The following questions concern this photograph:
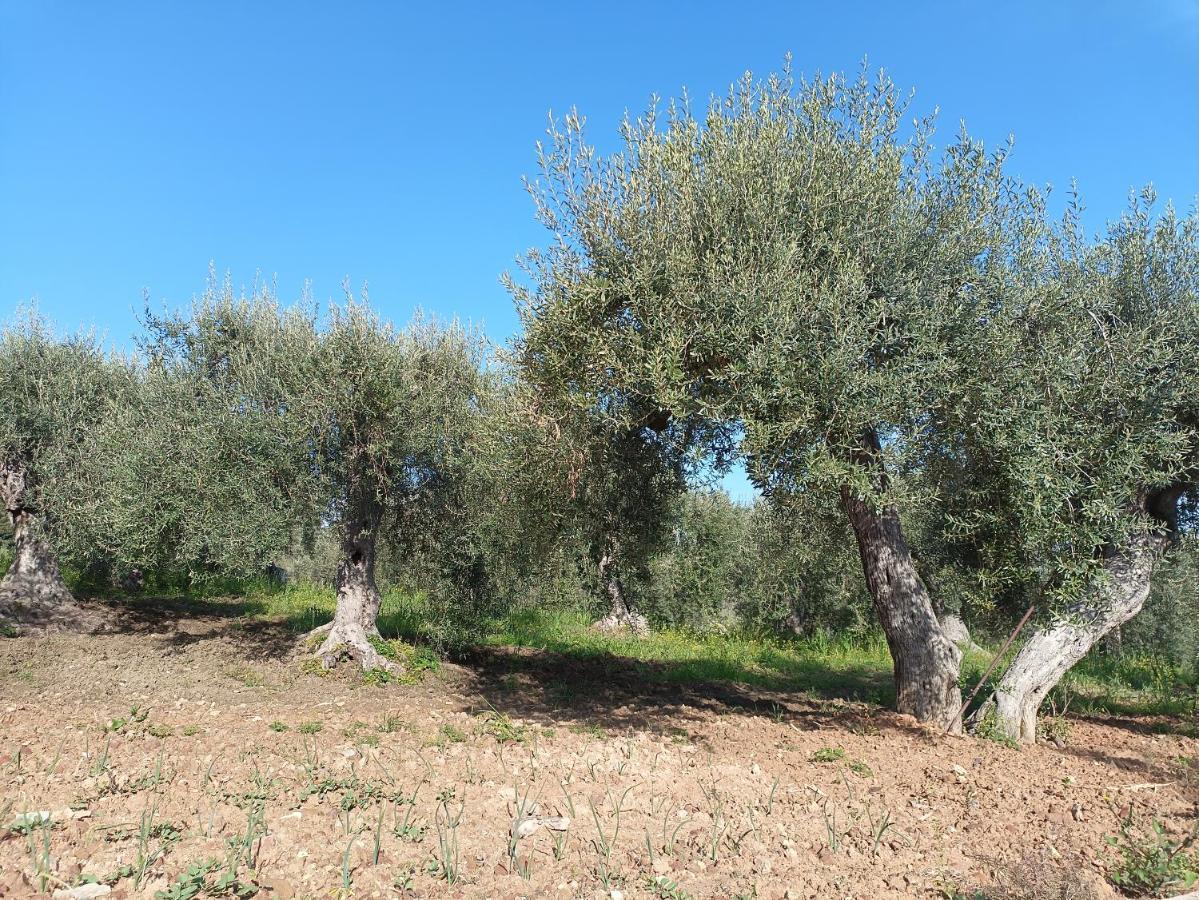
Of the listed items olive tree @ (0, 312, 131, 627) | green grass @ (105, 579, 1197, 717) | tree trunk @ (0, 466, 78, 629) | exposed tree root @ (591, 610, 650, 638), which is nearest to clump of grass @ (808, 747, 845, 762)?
green grass @ (105, 579, 1197, 717)

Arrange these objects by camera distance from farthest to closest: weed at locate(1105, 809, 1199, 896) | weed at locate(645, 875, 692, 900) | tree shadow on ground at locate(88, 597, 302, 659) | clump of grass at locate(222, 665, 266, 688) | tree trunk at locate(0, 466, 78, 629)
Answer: tree trunk at locate(0, 466, 78, 629), tree shadow on ground at locate(88, 597, 302, 659), clump of grass at locate(222, 665, 266, 688), weed at locate(1105, 809, 1199, 896), weed at locate(645, 875, 692, 900)

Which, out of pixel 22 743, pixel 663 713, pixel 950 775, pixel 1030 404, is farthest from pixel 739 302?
pixel 22 743

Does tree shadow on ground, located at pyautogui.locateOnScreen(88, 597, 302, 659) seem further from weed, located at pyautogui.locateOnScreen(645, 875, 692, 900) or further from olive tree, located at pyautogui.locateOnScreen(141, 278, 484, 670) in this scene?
weed, located at pyautogui.locateOnScreen(645, 875, 692, 900)

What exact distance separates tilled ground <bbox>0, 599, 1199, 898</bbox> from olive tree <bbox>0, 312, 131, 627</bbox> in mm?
5048

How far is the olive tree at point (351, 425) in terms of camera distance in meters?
11.2

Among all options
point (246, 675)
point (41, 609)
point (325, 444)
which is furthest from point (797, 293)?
point (41, 609)

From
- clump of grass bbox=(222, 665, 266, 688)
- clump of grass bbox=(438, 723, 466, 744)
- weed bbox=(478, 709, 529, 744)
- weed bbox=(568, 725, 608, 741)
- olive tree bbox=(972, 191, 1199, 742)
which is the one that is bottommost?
clump of grass bbox=(222, 665, 266, 688)

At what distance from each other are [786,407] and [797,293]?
121 centimetres

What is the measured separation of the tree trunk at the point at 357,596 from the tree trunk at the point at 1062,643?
9219 millimetres

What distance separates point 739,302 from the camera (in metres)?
7.45

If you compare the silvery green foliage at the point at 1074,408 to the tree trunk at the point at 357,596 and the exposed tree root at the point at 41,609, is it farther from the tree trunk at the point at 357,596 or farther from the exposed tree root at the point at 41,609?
the exposed tree root at the point at 41,609

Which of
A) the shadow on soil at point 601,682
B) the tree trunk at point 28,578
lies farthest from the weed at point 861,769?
the tree trunk at point 28,578

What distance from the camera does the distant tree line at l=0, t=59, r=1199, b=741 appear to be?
7.55 m

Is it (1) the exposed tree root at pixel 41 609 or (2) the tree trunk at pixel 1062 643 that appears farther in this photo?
(1) the exposed tree root at pixel 41 609
